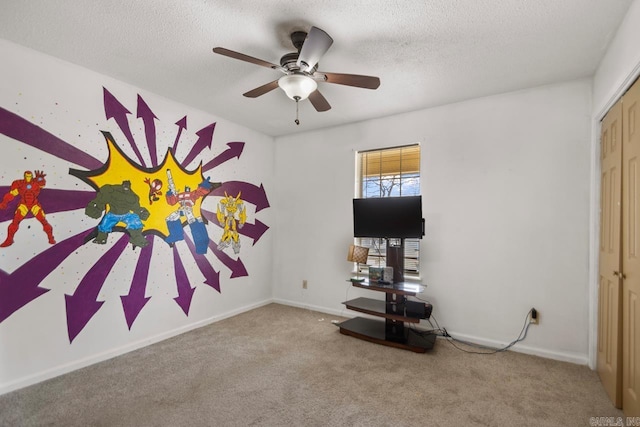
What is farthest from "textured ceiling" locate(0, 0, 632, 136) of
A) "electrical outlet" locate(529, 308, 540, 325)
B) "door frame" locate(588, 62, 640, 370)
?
"electrical outlet" locate(529, 308, 540, 325)

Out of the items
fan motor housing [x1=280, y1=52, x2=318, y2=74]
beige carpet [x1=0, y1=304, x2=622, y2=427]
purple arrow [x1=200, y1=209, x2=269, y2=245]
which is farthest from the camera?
purple arrow [x1=200, y1=209, x2=269, y2=245]

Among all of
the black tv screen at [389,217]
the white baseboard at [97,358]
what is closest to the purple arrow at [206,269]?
the white baseboard at [97,358]

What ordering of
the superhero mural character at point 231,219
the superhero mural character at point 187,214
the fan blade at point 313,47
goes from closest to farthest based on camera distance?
the fan blade at point 313,47
the superhero mural character at point 187,214
the superhero mural character at point 231,219

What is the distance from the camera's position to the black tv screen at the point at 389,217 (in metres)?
3.07

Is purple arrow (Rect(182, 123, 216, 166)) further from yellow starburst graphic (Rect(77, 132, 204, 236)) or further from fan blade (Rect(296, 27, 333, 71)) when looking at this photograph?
fan blade (Rect(296, 27, 333, 71))

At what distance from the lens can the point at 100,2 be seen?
5.97 feet

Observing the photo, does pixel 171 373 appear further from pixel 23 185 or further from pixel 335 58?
pixel 335 58

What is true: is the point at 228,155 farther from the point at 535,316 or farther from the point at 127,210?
the point at 535,316

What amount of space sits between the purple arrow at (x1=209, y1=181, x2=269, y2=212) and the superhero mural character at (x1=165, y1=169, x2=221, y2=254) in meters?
0.12

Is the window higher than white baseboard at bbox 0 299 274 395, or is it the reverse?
the window

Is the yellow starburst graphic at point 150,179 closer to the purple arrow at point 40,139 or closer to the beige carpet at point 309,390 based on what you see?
the purple arrow at point 40,139

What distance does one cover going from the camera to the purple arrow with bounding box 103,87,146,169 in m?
2.73

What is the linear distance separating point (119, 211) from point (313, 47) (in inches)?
92.6

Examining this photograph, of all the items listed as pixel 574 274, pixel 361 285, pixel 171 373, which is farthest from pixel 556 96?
pixel 171 373
